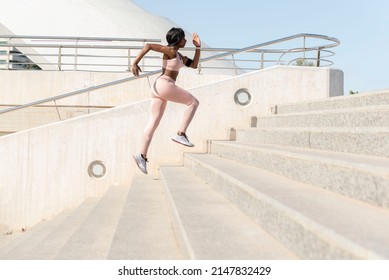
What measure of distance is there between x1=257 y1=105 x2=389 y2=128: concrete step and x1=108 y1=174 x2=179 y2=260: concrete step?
2158 mm

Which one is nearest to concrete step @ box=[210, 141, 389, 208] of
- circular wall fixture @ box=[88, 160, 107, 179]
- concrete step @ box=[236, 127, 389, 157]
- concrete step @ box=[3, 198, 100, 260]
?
concrete step @ box=[236, 127, 389, 157]

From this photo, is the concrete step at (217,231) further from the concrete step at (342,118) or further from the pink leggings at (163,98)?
the concrete step at (342,118)

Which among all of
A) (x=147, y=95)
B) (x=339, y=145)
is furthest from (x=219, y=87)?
(x=339, y=145)

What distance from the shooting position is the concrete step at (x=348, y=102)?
450 centimetres

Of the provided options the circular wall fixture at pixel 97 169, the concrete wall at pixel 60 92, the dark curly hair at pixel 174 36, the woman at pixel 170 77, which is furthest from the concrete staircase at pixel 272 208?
the concrete wall at pixel 60 92

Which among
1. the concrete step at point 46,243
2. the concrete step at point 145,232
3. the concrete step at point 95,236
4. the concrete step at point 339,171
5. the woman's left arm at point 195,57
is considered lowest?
the concrete step at point 46,243

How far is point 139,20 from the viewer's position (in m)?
65.8

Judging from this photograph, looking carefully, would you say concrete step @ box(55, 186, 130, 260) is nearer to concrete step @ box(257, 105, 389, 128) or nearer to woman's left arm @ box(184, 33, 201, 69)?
woman's left arm @ box(184, 33, 201, 69)

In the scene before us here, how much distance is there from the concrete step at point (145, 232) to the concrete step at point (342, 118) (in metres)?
2.16

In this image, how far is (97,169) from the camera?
7082 mm

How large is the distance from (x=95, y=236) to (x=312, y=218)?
237cm

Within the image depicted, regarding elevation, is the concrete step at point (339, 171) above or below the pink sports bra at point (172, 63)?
below

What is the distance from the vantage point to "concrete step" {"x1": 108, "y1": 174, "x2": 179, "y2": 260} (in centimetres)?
274

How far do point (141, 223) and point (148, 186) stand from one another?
2.22 meters
